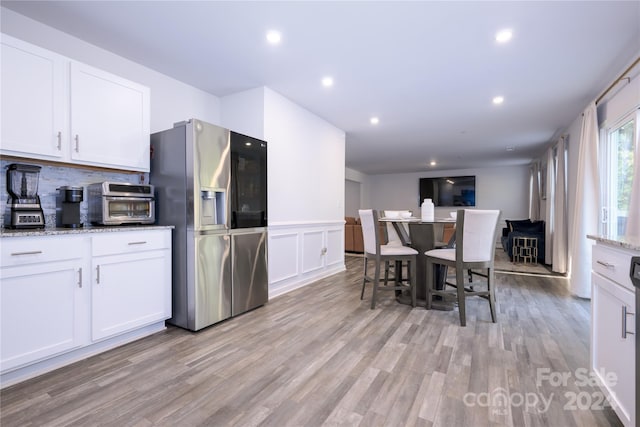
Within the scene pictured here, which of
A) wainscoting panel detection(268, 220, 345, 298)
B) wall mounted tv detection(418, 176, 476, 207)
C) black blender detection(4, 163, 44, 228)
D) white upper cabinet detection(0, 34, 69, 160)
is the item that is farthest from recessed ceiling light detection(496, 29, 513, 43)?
wall mounted tv detection(418, 176, 476, 207)

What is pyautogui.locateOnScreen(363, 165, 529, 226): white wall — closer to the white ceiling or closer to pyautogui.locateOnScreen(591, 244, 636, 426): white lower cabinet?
the white ceiling

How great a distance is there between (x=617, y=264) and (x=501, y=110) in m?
3.65

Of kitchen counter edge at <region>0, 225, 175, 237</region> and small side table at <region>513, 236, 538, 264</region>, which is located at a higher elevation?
kitchen counter edge at <region>0, 225, 175, 237</region>

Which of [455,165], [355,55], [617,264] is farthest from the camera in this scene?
[455,165]

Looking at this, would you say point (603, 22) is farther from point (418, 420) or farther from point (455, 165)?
Result: point (455, 165)

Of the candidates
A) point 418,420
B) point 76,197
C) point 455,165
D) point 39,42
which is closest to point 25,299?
point 76,197

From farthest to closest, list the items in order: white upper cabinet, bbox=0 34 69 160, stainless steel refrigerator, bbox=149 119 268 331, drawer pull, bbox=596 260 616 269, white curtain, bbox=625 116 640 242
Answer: white curtain, bbox=625 116 640 242
stainless steel refrigerator, bbox=149 119 268 331
white upper cabinet, bbox=0 34 69 160
drawer pull, bbox=596 260 616 269

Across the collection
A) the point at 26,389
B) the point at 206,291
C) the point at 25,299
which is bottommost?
the point at 26,389

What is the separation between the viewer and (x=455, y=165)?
9375 mm

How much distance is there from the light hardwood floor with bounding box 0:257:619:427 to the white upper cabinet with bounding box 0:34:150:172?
153 centimetres

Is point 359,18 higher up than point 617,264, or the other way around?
point 359,18

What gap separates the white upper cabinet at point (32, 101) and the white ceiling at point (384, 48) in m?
0.46

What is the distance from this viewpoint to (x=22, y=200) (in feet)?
6.76

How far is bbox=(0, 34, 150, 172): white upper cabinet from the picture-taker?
1945mm
